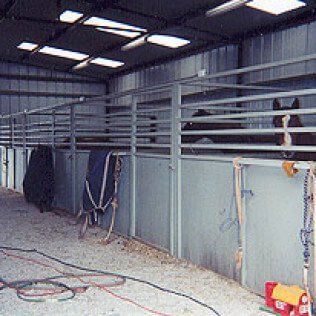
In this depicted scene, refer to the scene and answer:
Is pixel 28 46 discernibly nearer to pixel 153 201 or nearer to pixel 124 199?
pixel 124 199

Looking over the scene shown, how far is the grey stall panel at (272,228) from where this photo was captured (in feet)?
8.78

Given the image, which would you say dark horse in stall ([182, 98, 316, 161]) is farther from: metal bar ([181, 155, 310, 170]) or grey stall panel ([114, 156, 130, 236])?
grey stall panel ([114, 156, 130, 236])

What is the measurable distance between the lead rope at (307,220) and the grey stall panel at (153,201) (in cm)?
153

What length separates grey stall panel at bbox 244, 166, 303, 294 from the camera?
268cm

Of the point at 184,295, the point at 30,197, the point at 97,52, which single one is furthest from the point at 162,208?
the point at 97,52

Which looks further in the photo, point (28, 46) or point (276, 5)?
point (28, 46)

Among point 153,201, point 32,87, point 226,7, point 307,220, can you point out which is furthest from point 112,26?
point 307,220

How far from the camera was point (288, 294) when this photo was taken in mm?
2498

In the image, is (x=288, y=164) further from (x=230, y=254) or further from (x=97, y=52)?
(x=97, y=52)

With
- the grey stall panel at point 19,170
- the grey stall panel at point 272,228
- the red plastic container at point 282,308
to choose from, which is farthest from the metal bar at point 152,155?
the grey stall panel at point 19,170

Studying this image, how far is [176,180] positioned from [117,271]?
829 millimetres

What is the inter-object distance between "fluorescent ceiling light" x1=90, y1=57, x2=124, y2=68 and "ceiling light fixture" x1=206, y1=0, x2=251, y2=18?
4592 mm

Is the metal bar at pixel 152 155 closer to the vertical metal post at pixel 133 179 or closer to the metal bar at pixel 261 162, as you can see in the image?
the vertical metal post at pixel 133 179

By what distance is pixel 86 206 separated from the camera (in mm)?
4879
